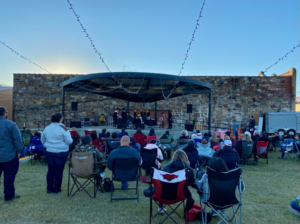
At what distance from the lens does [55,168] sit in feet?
13.8

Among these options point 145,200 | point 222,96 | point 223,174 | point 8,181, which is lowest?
point 145,200

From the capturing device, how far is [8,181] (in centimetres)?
377

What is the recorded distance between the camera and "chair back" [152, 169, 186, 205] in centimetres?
288

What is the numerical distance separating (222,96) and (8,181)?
18.1 m

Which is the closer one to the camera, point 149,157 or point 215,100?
point 149,157

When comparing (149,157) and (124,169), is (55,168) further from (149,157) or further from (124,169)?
(149,157)

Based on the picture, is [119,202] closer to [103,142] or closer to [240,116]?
[103,142]

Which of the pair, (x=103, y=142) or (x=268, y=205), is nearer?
(x=268, y=205)

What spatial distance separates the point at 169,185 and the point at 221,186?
624 mm

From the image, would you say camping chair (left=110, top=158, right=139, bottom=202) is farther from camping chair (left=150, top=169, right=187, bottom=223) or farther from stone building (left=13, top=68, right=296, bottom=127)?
stone building (left=13, top=68, right=296, bottom=127)

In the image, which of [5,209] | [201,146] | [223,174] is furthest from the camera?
[201,146]

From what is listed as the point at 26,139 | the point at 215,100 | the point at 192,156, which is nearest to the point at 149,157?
A: the point at 192,156

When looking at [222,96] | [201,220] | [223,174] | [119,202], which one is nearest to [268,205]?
[201,220]

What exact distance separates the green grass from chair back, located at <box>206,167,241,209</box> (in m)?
0.54
